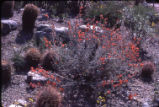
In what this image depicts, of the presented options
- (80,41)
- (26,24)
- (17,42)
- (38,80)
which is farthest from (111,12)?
(38,80)

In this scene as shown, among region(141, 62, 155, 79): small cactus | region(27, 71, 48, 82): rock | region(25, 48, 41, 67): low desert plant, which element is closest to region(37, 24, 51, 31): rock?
region(25, 48, 41, 67): low desert plant

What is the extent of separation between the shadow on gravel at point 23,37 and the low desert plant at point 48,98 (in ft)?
12.0

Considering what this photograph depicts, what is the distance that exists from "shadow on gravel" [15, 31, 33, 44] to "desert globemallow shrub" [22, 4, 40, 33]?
0.19 metres

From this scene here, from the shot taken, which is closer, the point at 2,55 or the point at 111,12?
the point at 2,55

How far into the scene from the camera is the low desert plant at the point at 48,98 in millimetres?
3426

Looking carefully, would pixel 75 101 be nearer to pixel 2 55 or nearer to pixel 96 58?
pixel 96 58

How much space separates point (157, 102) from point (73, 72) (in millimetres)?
1653

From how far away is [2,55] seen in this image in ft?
19.6

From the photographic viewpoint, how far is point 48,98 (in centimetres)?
342

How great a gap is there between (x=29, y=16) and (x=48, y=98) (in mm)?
4547

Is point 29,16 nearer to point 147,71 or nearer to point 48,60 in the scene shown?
point 48,60

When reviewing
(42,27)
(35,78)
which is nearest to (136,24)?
(42,27)

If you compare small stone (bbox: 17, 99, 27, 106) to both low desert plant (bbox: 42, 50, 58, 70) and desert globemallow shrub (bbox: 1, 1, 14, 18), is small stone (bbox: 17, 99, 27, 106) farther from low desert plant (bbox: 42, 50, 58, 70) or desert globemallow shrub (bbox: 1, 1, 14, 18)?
desert globemallow shrub (bbox: 1, 1, 14, 18)

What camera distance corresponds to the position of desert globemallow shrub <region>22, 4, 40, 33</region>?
7.32m
